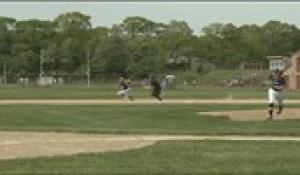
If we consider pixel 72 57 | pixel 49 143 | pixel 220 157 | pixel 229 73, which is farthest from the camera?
pixel 72 57

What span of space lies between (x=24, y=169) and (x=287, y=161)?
15.1 ft

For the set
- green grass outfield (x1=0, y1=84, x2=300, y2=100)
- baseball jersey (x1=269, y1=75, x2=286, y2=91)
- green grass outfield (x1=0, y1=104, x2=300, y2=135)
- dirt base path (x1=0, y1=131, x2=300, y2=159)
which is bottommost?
green grass outfield (x1=0, y1=84, x2=300, y2=100)

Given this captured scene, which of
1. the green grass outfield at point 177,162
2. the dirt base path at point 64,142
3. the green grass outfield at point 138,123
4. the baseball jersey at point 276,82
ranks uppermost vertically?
the baseball jersey at point 276,82

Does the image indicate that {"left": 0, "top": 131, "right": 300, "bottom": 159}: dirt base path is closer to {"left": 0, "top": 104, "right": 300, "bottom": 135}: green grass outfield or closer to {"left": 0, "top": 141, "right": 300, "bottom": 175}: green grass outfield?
{"left": 0, "top": 141, "right": 300, "bottom": 175}: green grass outfield

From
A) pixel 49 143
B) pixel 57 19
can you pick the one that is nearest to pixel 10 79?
pixel 57 19

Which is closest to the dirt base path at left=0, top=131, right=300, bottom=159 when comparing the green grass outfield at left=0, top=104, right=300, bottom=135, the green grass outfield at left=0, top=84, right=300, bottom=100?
the green grass outfield at left=0, top=104, right=300, bottom=135

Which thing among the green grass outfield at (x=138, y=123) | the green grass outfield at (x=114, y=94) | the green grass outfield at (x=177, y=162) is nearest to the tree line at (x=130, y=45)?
the green grass outfield at (x=114, y=94)

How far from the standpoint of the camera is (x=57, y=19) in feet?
484

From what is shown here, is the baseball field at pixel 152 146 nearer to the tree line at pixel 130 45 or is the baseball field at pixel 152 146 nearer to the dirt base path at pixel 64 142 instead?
the dirt base path at pixel 64 142

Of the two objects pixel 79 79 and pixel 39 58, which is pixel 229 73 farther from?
pixel 39 58

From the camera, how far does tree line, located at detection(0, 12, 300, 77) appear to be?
11962 cm

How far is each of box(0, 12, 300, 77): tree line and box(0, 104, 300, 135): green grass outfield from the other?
86.5 m

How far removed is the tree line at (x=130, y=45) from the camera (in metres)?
120

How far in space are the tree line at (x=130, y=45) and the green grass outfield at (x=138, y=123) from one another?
8646 cm
